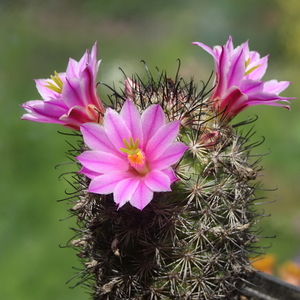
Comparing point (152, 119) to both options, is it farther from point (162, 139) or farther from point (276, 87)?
point (276, 87)

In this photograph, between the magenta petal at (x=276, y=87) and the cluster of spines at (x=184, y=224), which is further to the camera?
the magenta petal at (x=276, y=87)

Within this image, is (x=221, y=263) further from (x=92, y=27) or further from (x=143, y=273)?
(x=92, y=27)

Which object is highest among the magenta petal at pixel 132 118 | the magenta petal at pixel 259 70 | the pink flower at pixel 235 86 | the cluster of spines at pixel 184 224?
the magenta petal at pixel 259 70

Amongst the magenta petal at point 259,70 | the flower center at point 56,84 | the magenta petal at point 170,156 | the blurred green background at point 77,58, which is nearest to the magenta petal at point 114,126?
the magenta petal at point 170,156

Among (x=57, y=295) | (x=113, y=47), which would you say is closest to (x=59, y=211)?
(x=57, y=295)

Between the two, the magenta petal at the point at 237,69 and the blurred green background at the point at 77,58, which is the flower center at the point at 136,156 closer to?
the magenta petal at the point at 237,69

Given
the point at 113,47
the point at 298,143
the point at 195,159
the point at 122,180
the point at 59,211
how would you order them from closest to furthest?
the point at 122,180, the point at 195,159, the point at 59,211, the point at 298,143, the point at 113,47
